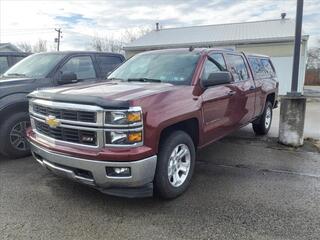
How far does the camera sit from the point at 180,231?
3.20m

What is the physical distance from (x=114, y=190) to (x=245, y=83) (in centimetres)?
347

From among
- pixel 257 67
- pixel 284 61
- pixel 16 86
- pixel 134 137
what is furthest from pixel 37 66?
pixel 284 61

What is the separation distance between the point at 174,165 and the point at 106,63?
4005 mm

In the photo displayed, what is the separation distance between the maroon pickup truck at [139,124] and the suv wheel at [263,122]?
2.43 metres

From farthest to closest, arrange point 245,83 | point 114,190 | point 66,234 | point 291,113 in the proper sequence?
point 291,113, point 245,83, point 114,190, point 66,234

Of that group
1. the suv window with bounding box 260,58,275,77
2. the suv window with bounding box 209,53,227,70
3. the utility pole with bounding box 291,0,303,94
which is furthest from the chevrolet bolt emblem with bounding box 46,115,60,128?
the suv window with bounding box 260,58,275,77

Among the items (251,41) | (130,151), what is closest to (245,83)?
(130,151)

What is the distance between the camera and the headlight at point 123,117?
3201 mm

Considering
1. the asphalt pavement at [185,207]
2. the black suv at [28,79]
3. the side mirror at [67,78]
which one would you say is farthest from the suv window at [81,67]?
the asphalt pavement at [185,207]

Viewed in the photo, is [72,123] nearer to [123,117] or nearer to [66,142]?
[66,142]

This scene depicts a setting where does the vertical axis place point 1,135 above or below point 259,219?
above

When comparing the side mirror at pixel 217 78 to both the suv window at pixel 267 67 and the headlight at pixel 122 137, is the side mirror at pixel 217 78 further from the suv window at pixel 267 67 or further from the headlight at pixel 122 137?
the suv window at pixel 267 67

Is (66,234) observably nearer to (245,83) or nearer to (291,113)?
(245,83)

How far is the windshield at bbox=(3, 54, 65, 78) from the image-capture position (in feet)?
19.6
